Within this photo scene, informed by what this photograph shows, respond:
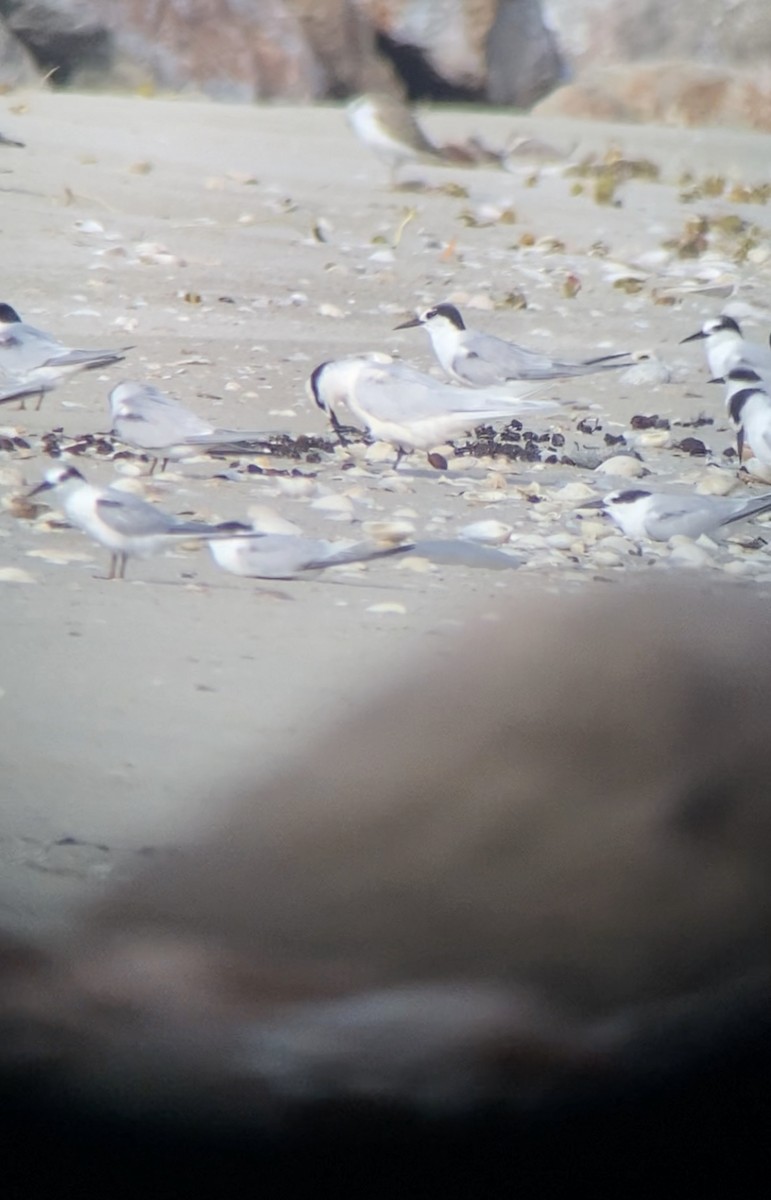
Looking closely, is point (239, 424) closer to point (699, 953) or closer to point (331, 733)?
point (331, 733)

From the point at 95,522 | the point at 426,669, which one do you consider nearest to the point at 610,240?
Answer: the point at 95,522

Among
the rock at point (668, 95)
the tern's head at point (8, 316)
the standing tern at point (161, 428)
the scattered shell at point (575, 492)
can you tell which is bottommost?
the scattered shell at point (575, 492)

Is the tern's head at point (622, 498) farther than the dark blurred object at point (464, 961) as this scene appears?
Yes

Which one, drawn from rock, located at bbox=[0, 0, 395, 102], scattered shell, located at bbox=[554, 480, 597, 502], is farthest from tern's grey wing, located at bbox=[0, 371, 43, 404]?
scattered shell, located at bbox=[554, 480, 597, 502]

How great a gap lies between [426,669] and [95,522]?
0.62m

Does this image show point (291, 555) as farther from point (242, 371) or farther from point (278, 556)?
point (242, 371)

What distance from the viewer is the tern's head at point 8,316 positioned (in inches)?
77.2

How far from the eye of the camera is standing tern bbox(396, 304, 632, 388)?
198 cm

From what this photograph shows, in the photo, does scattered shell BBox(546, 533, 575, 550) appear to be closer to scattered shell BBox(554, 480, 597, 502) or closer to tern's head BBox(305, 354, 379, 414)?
scattered shell BBox(554, 480, 597, 502)

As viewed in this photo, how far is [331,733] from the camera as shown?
98 centimetres

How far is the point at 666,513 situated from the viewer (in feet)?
5.51

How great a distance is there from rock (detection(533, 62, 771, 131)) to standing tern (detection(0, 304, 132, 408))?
0.91 m

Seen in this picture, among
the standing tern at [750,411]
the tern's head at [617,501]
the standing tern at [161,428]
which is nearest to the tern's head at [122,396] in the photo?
the standing tern at [161,428]

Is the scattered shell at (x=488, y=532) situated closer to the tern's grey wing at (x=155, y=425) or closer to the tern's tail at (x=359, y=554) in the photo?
the tern's tail at (x=359, y=554)
